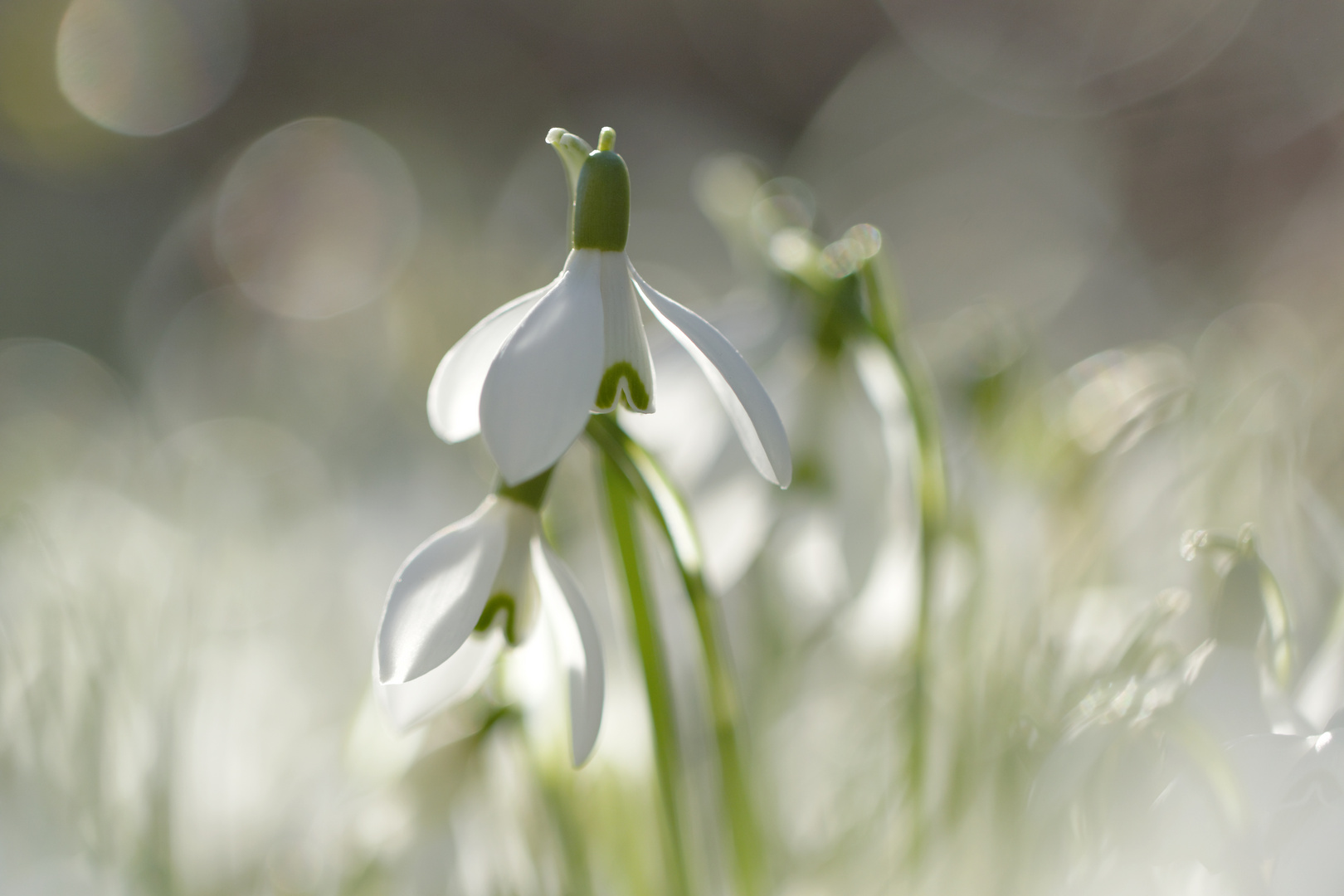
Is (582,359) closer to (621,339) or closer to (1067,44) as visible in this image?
(621,339)

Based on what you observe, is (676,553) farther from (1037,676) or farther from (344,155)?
(344,155)

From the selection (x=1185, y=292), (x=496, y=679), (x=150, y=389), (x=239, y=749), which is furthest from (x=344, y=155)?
(x=496, y=679)

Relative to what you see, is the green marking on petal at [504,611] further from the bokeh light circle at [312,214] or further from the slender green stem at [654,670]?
the bokeh light circle at [312,214]

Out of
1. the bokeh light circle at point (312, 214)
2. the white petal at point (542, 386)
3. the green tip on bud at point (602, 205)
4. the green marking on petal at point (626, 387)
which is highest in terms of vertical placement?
the bokeh light circle at point (312, 214)

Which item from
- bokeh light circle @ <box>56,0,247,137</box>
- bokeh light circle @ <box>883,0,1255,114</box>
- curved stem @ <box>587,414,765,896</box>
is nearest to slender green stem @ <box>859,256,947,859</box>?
curved stem @ <box>587,414,765,896</box>

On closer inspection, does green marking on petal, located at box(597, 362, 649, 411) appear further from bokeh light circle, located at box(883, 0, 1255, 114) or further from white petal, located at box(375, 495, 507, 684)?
bokeh light circle, located at box(883, 0, 1255, 114)

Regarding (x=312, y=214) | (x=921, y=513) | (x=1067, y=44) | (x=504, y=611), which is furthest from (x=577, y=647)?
(x=1067, y=44)

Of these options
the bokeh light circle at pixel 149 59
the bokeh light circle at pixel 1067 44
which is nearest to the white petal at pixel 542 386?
the bokeh light circle at pixel 1067 44
